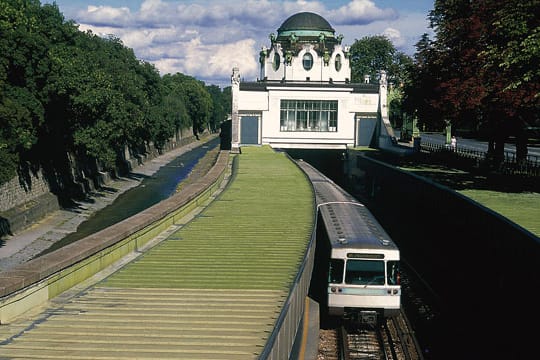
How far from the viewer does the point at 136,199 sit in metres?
56.2

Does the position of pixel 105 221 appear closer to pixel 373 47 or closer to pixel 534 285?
pixel 534 285

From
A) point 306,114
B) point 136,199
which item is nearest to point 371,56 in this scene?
Answer: point 306,114

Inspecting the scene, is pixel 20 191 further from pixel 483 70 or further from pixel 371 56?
pixel 371 56

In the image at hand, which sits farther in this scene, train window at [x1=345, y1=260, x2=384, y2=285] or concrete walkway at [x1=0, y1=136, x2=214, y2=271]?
concrete walkway at [x1=0, y1=136, x2=214, y2=271]

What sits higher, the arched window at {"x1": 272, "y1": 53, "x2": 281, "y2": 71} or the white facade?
the arched window at {"x1": 272, "y1": 53, "x2": 281, "y2": 71}

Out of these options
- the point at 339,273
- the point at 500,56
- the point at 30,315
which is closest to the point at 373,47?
the point at 500,56

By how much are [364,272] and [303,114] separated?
45.7 metres

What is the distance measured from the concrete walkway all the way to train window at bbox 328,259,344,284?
57.5 ft

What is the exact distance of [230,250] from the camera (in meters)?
16.6

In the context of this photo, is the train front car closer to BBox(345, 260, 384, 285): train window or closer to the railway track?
BBox(345, 260, 384, 285): train window

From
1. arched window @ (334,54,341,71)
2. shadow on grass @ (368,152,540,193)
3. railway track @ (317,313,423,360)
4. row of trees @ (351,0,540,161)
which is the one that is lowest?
railway track @ (317,313,423,360)

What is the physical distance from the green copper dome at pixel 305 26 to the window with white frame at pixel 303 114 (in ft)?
71.2

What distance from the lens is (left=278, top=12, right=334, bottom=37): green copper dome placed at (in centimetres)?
8275

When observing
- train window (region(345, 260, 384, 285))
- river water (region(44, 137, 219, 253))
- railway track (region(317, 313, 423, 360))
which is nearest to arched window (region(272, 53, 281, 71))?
river water (region(44, 137, 219, 253))
